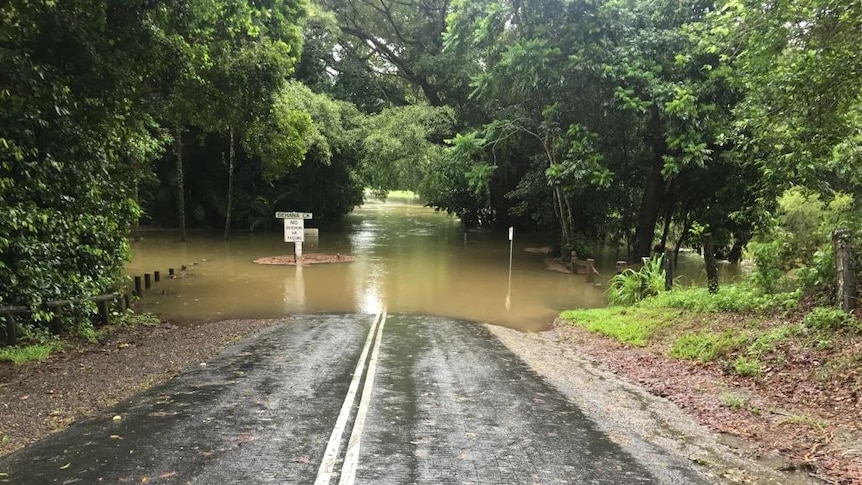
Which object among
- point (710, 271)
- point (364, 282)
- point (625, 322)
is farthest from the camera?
point (364, 282)

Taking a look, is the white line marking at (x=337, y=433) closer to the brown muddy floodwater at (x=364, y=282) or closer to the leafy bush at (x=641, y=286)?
the brown muddy floodwater at (x=364, y=282)

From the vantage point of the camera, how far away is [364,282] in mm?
17312

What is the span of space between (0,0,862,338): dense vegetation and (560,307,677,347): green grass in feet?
6.23

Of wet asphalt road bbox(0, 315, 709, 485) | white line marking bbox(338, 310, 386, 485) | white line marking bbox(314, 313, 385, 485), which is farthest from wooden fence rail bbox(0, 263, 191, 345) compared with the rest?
white line marking bbox(338, 310, 386, 485)

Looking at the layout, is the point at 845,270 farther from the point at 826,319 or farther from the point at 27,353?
the point at 27,353

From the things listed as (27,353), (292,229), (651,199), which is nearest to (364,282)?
(292,229)

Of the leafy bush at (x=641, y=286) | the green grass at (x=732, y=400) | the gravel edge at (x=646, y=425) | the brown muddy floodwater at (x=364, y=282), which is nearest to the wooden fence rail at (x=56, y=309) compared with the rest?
the brown muddy floodwater at (x=364, y=282)

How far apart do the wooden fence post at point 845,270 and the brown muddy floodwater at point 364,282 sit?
597 centimetres

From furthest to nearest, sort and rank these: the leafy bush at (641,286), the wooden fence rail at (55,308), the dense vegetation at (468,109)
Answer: the leafy bush at (641,286) → the dense vegetation at (468,109) → the wooden fence rail at (55,308)

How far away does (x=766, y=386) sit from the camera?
6.05 metres

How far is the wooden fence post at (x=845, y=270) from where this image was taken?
6.75 m

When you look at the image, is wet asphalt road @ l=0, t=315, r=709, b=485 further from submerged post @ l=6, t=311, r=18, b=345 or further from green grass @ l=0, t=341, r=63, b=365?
submerged post @ l=6, t=311, r=18, b=345

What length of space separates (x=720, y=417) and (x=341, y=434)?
3.53m

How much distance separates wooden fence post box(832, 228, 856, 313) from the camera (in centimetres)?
675
